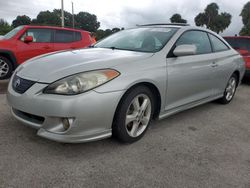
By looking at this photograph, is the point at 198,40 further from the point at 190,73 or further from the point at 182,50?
the point at 182,50

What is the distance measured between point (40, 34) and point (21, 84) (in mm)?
4715

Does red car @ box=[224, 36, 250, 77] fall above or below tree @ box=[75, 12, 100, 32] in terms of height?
below

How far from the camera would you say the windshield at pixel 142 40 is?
3.40 metres

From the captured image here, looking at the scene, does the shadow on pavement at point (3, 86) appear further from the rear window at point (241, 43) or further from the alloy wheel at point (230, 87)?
the rear window at point (241, 43)

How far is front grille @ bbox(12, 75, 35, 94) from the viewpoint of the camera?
2601 mm

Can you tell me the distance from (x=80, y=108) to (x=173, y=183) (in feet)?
3.60

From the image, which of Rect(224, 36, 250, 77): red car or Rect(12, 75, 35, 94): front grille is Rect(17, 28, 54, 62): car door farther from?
Rect(224, 36, 250, 77): red car

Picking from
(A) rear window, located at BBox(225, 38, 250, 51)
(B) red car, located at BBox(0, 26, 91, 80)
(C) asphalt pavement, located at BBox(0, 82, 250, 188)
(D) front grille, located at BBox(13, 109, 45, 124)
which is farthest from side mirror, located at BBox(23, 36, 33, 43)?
(A) rear window, located at BBox(225, 38, 250, 51)

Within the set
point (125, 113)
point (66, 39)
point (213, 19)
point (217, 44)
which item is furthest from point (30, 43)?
point (213, 19)

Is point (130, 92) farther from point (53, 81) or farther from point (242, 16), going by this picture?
point (242, 16)

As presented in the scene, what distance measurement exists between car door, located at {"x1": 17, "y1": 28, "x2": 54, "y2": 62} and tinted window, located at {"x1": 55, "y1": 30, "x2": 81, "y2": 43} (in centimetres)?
21

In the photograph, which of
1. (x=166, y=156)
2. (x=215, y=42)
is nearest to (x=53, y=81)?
(x=166, y=156)

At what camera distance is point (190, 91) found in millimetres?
3688

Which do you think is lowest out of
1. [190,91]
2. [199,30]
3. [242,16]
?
[190,91]
